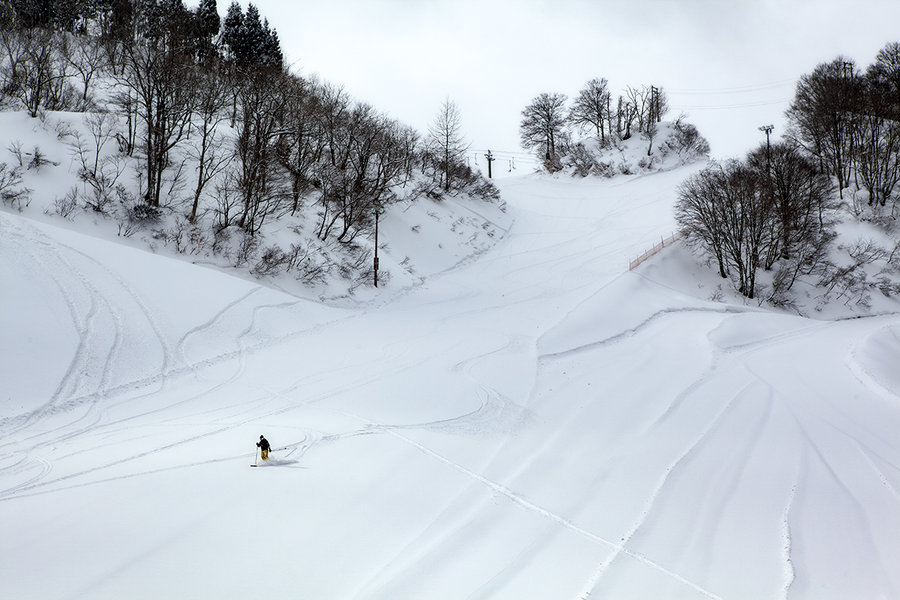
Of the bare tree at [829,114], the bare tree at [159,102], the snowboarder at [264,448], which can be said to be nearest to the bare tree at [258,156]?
the bare tree at [159,102]

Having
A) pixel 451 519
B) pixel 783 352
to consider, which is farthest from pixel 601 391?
pixel 783 352

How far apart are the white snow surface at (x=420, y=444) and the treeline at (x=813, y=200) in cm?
754

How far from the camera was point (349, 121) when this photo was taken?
125 feet

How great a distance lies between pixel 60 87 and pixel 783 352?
136ft

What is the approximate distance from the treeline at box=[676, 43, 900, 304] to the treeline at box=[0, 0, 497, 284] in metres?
22.0

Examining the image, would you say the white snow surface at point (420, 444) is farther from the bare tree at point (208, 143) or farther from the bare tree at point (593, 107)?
the bare tree at point (593, 107)

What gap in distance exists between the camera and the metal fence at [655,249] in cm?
3057

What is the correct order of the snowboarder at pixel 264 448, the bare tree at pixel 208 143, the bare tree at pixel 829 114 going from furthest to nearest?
the bare tree at pixel 829 114 < the bare tree at pixel 208 143 < the snowboarder at pixel 264 448

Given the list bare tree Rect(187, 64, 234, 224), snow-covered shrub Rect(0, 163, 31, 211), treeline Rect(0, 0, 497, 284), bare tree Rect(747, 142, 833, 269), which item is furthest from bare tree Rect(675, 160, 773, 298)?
snow-covered shrub Rect(0, 163, 31, 211)

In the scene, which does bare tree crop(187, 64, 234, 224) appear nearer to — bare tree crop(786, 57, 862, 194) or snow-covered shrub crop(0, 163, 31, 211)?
snow-covered shrub crop(0, 163, 31, 211)

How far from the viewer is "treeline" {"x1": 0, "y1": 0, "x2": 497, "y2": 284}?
24.9 meters

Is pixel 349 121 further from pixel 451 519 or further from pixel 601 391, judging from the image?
pixel 451 519

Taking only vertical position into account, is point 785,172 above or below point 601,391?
above

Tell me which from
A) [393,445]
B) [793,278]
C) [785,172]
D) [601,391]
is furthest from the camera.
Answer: [785,172]
